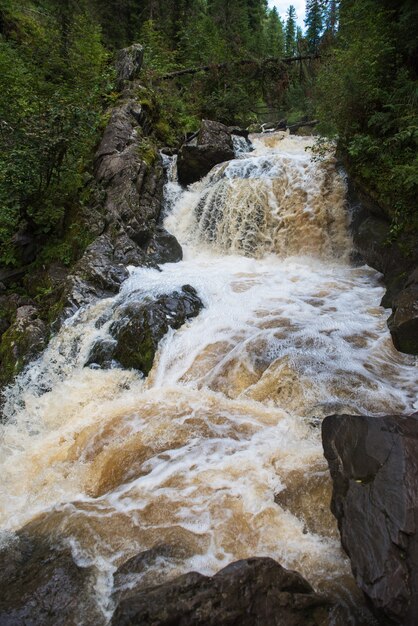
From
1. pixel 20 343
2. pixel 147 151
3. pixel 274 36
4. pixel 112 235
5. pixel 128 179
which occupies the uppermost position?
pixel 274 36

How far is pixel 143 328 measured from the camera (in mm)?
6973

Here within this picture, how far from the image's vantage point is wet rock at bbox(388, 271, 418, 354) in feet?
18.3

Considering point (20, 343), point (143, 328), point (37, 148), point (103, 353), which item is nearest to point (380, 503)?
point (143, 328)

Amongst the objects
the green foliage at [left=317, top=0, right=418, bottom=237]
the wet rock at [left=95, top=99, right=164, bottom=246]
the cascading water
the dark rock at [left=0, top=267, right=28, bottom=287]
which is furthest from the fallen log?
the cascading water

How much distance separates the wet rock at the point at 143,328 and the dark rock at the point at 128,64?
39.8 ft

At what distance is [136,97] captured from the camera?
1473cm

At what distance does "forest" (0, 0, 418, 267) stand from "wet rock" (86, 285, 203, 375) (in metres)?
→ 3.96

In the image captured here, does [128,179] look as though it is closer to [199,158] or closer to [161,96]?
[199,158]

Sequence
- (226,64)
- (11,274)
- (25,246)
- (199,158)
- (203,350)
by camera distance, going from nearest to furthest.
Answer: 1. (203,350)
2. (11,274)
3. (25,246)
4. (199,158)
5. (226,64)

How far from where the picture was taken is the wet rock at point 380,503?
2449 mm

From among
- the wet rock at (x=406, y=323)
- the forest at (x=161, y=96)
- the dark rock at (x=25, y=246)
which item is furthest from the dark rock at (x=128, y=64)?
the wet rock at (x=406, y=323)

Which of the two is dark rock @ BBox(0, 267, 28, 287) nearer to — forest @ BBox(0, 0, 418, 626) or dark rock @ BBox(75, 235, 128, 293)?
forest @ BBox(0, 0, 418, 626)

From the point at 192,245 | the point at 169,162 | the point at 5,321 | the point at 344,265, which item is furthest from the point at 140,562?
the point at 169,162

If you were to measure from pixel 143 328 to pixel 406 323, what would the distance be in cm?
438
